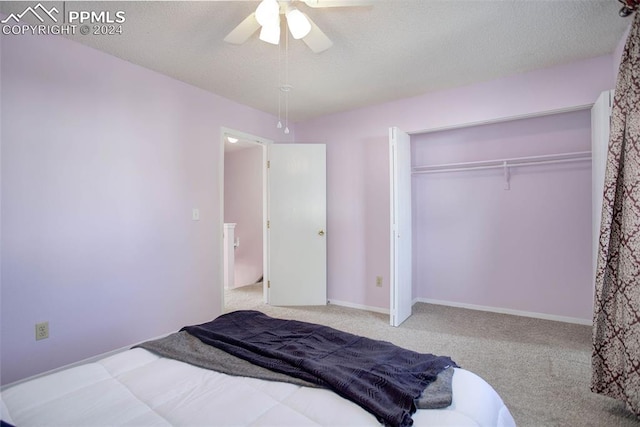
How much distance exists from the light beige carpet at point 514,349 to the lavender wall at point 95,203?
1218 mm

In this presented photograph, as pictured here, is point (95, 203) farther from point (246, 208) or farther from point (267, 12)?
point (246, 208)

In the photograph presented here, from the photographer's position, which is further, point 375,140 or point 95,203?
point 375,140

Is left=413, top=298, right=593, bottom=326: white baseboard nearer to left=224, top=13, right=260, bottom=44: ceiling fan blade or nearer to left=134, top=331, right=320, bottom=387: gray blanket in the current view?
left=134, top=331, right=320, bottom=387: gray blanket

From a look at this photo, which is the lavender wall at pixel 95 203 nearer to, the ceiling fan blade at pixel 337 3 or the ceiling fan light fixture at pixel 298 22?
the ceiling fan light fixture at pixel 298 22

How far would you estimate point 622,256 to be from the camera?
1647 mm

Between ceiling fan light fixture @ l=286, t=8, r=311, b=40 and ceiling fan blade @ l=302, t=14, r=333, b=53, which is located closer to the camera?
ceiling fan light fixture @ l=286, t=8, r=311, b=40

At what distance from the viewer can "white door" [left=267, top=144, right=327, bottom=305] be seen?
12.6 feet

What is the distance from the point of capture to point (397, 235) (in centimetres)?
303

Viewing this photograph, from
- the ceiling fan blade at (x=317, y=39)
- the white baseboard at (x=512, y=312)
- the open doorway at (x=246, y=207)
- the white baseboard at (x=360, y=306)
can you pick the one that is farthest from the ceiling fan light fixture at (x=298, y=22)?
the open doorway at (x=246, y=207)

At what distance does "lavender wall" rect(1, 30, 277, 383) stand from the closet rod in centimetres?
266

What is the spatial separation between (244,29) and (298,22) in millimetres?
383

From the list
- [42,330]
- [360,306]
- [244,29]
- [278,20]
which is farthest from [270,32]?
[360,306]

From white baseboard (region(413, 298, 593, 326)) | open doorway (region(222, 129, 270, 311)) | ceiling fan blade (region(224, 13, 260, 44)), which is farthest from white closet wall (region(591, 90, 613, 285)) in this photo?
open doorway (region(222, 129, 270, 311))

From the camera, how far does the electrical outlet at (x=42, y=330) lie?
2.03 m
